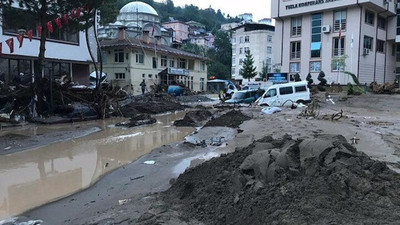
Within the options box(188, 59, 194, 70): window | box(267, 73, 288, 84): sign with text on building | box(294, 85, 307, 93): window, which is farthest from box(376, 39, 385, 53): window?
box(294, 85, 307, 93): window

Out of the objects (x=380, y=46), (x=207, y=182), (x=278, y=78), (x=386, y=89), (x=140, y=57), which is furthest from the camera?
(x=380, y=46)

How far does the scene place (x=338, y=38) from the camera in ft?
160

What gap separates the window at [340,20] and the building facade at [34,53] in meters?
32.2

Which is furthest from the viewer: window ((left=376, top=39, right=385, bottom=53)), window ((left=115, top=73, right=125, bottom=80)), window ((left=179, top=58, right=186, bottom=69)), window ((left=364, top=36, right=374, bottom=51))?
window ((left=179, top=58, right=186, bottom=69))

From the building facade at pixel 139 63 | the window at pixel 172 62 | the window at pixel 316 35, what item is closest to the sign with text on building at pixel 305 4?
the window at pixel 316 35

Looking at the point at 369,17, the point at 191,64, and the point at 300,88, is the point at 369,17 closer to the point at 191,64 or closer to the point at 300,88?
the point at 191,64

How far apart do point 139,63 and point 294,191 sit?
4397 centimetres

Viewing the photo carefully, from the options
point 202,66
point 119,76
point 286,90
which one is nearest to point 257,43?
point 202,66

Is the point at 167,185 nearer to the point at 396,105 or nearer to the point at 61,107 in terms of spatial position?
the point at 61,107

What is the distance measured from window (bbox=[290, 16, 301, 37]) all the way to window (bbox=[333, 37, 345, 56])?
5545 mm

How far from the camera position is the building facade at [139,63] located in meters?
45.4

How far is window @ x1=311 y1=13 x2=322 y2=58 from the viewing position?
50.2 meters

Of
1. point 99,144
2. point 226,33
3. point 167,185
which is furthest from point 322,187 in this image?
point 226,33

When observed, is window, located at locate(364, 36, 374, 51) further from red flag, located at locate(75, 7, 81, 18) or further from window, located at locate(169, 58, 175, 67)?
red flag, located at locate(75, 7, 81, 18)
